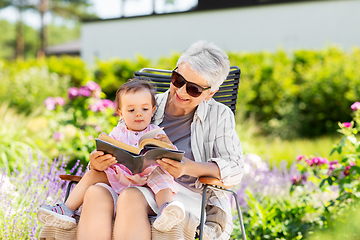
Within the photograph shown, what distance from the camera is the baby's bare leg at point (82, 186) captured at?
6.59 feet

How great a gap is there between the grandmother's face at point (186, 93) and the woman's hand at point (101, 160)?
0.60 meters

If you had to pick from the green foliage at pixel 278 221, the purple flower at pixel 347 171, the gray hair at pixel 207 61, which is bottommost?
the green foliage at pixel 278 221

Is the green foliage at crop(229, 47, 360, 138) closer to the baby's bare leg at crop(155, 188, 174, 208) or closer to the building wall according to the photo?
the building wall

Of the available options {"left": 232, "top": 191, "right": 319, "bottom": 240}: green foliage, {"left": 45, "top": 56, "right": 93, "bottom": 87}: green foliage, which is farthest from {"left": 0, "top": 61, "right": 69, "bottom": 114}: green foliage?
{"left": 232, "top": 191, "right": 319, "bottom": 240}: green foliage

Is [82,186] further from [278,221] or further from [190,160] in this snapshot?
[278,221]

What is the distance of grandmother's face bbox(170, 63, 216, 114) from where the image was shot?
7.16ft

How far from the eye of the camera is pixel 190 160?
80.8 inches

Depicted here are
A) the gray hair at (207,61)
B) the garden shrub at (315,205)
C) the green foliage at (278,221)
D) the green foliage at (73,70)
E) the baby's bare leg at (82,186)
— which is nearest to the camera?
the baby's bare leg at (82,186)

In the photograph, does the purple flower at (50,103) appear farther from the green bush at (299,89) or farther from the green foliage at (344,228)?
the green bush at (299,89)

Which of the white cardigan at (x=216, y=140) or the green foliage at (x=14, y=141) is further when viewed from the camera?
→ the green foliage at (x=14, y=141)

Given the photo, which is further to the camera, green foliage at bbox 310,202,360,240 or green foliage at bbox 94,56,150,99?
green foliage at bbox 94,56,150,99

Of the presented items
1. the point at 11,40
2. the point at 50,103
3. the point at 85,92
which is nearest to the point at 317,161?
the point at 85,92

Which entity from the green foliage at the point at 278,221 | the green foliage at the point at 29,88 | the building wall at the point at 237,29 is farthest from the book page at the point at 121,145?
the green foliage at the point at 29,88

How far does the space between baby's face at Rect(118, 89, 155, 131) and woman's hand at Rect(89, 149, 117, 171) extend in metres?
0.38
